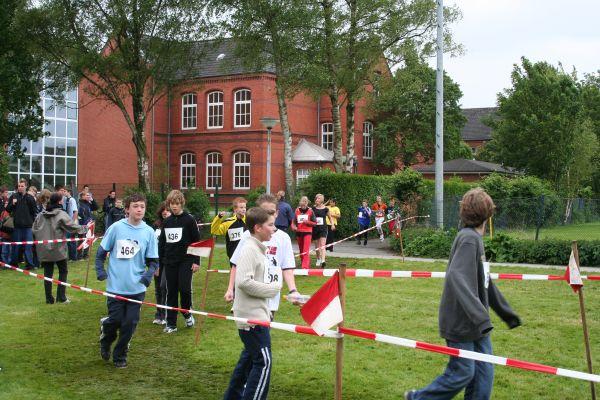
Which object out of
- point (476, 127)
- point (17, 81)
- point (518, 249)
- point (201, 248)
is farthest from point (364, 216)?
point (476, 127)

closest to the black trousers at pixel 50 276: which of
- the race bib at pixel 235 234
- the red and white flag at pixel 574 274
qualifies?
the race bib at pixel 235 234

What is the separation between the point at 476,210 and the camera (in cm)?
507

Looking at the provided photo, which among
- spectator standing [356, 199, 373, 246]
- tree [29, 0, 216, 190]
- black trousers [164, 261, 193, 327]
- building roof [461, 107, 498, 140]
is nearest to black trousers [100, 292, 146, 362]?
black trousers [164, 261, 193, 327]

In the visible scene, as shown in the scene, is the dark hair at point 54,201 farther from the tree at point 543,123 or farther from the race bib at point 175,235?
the tree at point 543,123

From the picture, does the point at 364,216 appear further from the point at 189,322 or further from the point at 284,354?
the point at 284,354

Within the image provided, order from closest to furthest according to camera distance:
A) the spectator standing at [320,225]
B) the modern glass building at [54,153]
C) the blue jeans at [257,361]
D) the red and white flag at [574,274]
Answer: the blue jeans at [257,361] < the red and white flag at [574,274] < the spectator standing at [320,225] < the modern glass building at [54,153]

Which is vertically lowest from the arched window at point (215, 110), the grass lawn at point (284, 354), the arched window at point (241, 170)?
the grass lawn at point (284, 354)

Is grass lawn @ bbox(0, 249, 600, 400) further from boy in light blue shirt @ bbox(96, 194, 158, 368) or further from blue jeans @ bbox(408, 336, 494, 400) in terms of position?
blue jeans @ bbox(408, 336, 494, 400)

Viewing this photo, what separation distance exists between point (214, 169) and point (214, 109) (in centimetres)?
401

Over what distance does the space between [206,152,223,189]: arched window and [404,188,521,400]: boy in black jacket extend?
138ft

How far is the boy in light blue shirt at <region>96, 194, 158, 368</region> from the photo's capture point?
296 inches

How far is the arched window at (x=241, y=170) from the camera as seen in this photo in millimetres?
46062

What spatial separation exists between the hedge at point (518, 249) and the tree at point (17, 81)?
1594 cm

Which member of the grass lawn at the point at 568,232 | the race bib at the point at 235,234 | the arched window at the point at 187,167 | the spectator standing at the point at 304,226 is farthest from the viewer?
Answer: the arched window at the point at 187,167
